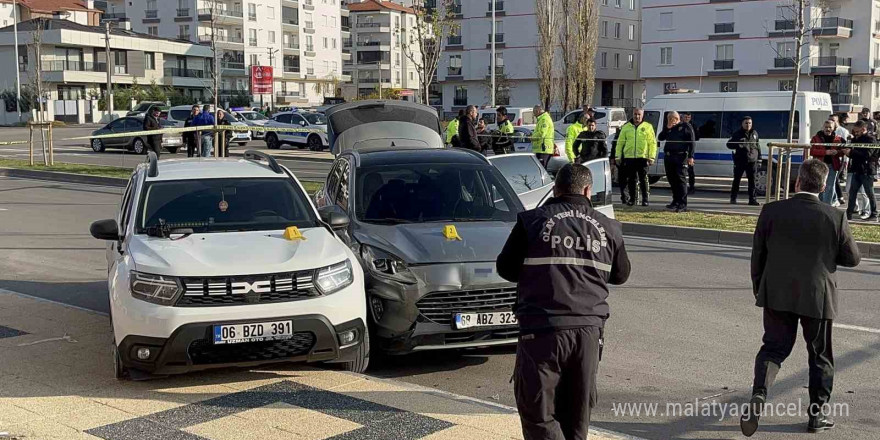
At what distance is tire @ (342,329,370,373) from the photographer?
687cm

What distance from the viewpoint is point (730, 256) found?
13.3 m

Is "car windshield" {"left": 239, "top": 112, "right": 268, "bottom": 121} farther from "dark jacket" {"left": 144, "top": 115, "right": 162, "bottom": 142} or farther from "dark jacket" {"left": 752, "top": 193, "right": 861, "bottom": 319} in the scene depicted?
"dark jacket" {"left": 752, "top": 193, "right": 861, "bottom": 319}

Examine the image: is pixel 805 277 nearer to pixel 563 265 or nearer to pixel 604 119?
pixel 563 265

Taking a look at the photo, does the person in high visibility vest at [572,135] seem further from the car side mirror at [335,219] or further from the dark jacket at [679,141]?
the car side mirror at [335,219]

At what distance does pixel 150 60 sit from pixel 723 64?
51.0 meters

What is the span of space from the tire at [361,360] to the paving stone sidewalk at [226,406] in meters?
0.16

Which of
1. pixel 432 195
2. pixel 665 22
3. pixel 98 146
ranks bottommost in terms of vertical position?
pixel 98 146

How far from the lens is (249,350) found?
6.41 m

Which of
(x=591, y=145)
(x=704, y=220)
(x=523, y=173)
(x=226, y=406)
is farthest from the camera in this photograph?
(x=591, y=145)

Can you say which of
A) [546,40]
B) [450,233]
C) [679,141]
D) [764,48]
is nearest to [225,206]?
[450,233]

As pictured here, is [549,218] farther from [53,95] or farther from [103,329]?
[53,95]

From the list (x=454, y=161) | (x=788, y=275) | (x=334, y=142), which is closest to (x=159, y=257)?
(x=454, y=161)

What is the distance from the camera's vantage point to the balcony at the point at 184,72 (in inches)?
3585

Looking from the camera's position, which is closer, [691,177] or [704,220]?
[704,220]
